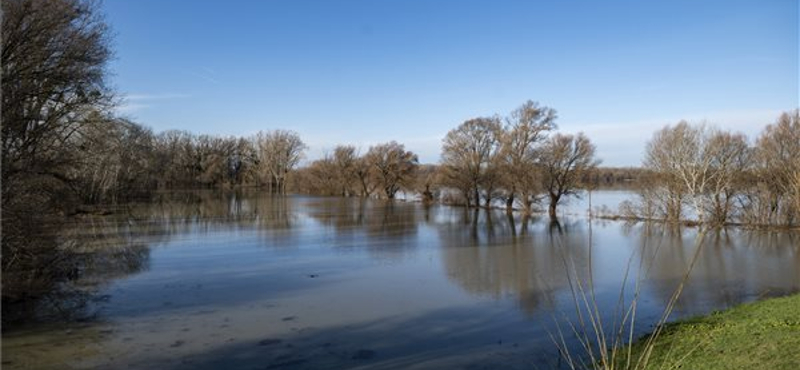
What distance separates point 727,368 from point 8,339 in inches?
368

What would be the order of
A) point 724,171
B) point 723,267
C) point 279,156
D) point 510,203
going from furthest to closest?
point 279,156, point 510,203, point 724,171, point 723,267

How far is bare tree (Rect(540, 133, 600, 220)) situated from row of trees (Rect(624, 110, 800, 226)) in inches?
180

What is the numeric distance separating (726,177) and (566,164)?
839 cm

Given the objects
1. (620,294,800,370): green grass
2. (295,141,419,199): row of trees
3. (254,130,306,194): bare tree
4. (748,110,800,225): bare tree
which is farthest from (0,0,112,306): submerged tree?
(254,130,306,194): bare tree

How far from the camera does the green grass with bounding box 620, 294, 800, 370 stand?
5.40m

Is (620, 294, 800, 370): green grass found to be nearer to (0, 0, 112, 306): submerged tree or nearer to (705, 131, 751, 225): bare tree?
(0, 0, 112, 306): submerged tree

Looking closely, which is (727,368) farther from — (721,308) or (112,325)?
(112,325)

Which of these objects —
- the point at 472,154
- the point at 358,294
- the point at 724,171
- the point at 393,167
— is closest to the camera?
the point at 358,294

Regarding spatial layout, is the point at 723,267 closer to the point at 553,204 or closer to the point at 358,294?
the point at 358,294

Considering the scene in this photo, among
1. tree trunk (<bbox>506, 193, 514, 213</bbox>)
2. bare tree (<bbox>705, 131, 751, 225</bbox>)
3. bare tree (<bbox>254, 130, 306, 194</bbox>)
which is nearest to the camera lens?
bare tree (<bbox>705, 131, 751, 225</bbox>)

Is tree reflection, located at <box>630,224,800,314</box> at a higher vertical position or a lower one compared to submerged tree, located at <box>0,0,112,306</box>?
lower

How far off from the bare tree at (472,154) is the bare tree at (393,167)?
875 cm

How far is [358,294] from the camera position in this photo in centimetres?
1080

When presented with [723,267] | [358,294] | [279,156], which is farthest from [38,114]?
[279,156]
